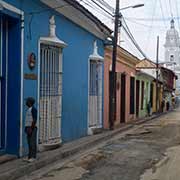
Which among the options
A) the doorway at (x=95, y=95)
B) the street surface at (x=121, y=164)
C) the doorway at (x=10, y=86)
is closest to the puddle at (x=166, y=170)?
the street surface at (x=121, y=164)

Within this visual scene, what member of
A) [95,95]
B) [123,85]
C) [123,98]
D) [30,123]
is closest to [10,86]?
[30,123]

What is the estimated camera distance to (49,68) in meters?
12.3

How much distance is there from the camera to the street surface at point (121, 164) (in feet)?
30.1

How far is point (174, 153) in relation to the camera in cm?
1297

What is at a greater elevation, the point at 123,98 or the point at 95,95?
the point at 95,95

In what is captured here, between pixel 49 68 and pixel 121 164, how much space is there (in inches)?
132

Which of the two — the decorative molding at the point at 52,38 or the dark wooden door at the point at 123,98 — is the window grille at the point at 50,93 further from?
the dark wooden door at the point at 123,98

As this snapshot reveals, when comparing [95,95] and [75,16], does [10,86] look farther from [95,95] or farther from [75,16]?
[95,95]

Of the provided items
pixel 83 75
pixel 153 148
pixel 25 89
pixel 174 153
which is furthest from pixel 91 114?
pixel 25 89

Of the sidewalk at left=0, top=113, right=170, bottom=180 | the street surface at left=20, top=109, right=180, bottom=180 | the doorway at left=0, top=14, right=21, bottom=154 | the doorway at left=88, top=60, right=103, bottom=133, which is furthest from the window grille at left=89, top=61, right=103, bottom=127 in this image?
the doorway at left=0, top=14, right=21, bottom=154

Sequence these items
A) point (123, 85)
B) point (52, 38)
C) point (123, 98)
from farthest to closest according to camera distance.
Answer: point (123, 98) < point (123, 85) < point (52, 38)

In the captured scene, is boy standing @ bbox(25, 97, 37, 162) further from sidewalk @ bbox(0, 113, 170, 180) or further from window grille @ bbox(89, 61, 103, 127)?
window grille @ bbox(89, 61, 103, 127)

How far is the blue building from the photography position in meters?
10.3

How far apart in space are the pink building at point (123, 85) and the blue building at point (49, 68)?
234 centimetres
